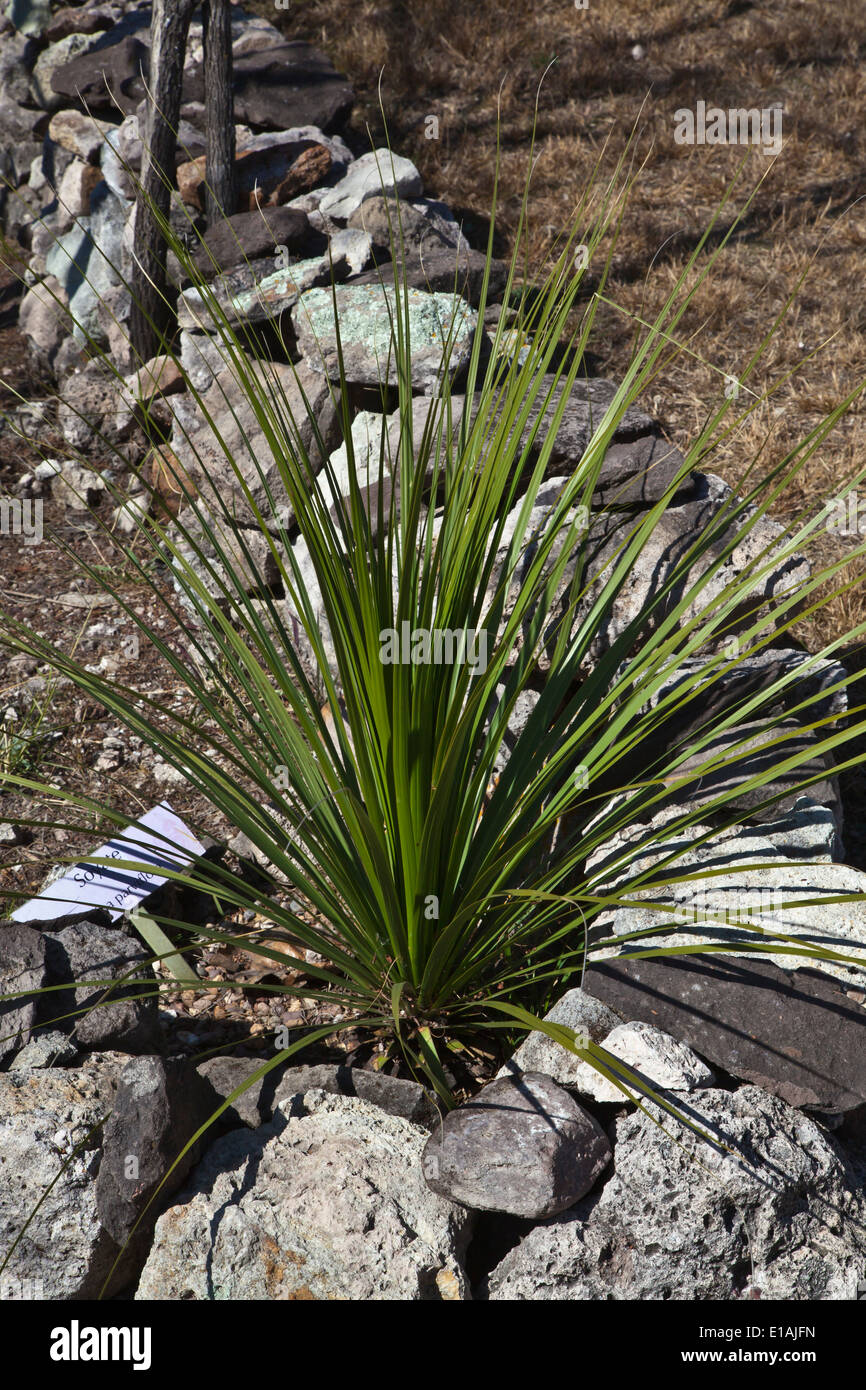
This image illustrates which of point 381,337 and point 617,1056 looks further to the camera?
point 381,337

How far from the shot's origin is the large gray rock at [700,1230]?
1.42m

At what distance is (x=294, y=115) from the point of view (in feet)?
15.1

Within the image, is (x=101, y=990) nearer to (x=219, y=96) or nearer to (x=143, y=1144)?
(x=143, y=1144)

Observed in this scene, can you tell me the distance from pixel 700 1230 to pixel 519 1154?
275 mm

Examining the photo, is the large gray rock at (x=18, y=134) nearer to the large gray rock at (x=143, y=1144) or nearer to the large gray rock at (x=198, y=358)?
the large gray rock at (x=198, y=358)

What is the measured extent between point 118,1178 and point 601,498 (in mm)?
1857

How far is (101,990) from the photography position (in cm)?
187

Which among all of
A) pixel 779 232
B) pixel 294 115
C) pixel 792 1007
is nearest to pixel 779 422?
pixel 779 232

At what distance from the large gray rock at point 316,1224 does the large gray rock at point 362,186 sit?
3542 mm

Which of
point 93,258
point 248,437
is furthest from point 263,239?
point 93,258

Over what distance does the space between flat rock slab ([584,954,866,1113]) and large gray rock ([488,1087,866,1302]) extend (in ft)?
0.33

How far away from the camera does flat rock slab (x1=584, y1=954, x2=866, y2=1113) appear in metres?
1.56

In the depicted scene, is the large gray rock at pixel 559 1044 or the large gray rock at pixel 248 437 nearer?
the large gray rock at pixel 559 1044

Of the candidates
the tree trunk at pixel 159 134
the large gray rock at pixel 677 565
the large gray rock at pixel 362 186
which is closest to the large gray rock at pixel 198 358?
the tree trunk at pixel 159 134
